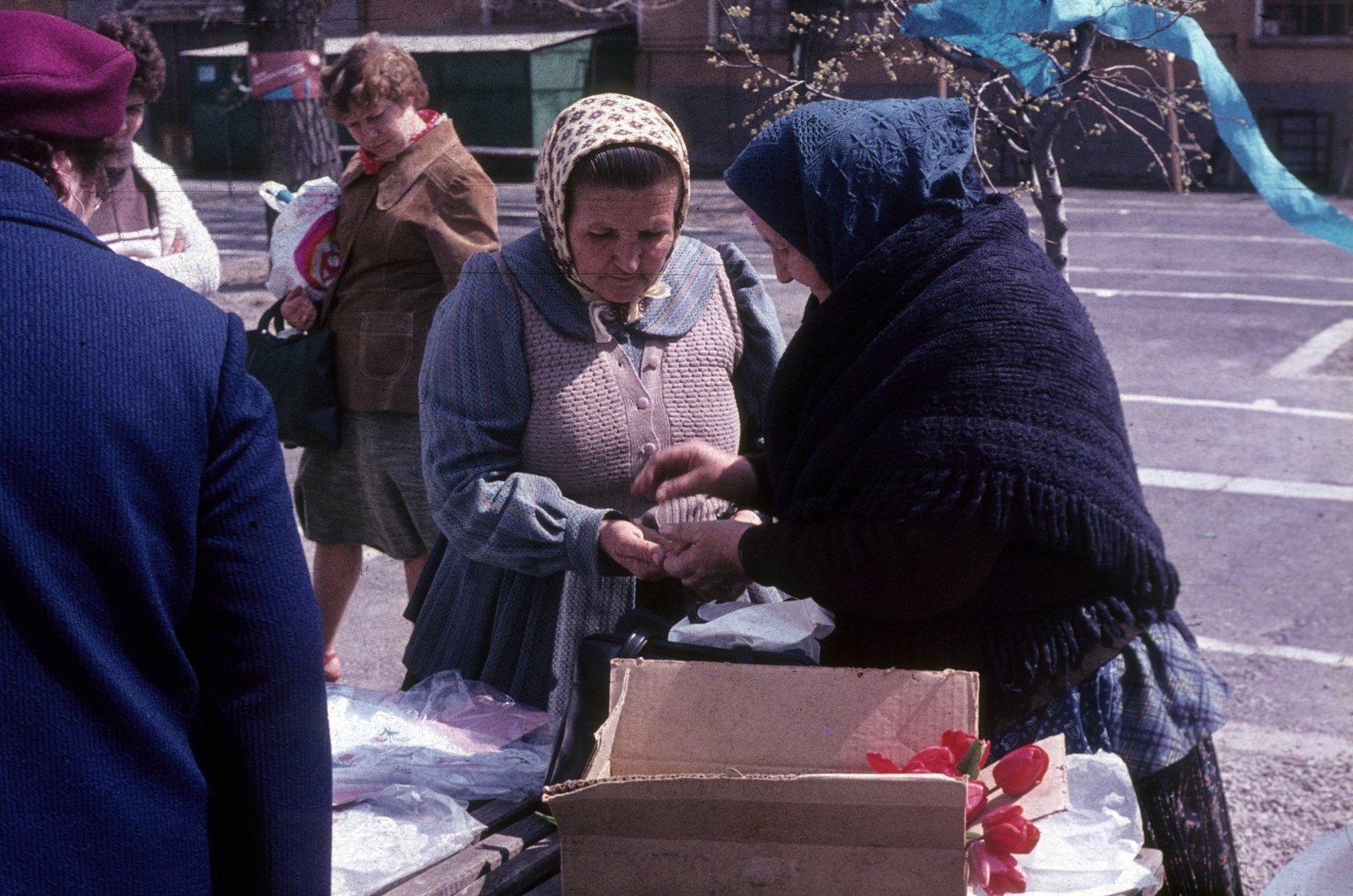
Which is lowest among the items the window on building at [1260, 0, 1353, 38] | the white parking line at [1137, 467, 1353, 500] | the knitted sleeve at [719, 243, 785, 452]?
the white parking line at [1137, 467, 1353, 500]

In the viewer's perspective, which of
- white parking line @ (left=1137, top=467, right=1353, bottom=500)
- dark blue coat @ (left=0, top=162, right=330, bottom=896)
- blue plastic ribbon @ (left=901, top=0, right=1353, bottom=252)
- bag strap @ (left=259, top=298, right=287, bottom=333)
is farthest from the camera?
white parking line @ (left=1137, top=467, right=1353, bottom=500)

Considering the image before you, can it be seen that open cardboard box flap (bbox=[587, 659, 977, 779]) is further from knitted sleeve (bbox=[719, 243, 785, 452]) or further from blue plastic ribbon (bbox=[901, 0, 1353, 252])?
blue plastic ribbon (bbox=[901, 0, 1353, 252])

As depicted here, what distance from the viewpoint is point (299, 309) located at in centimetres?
393

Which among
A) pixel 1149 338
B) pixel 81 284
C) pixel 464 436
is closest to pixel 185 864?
pixel 81 284

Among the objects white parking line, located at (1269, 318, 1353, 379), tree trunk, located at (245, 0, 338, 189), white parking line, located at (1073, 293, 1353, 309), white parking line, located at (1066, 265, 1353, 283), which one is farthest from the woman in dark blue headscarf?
white parking line, located at (1066, 265, 1353, 283)

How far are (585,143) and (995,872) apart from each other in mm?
1444

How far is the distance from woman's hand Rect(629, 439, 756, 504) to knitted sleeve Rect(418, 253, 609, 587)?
0.37 feet

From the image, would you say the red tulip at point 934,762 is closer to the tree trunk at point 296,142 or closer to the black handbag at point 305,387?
the black handbag at point 305,387

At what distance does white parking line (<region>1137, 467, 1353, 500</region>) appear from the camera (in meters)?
6.26

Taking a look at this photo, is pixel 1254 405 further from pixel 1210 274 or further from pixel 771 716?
pixel 771 716

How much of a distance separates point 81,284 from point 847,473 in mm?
953

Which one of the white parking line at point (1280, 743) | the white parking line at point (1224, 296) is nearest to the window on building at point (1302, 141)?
the white parking line at point (1224, 296)

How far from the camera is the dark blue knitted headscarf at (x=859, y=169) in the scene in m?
1.78

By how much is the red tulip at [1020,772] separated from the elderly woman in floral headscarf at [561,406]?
91cm
